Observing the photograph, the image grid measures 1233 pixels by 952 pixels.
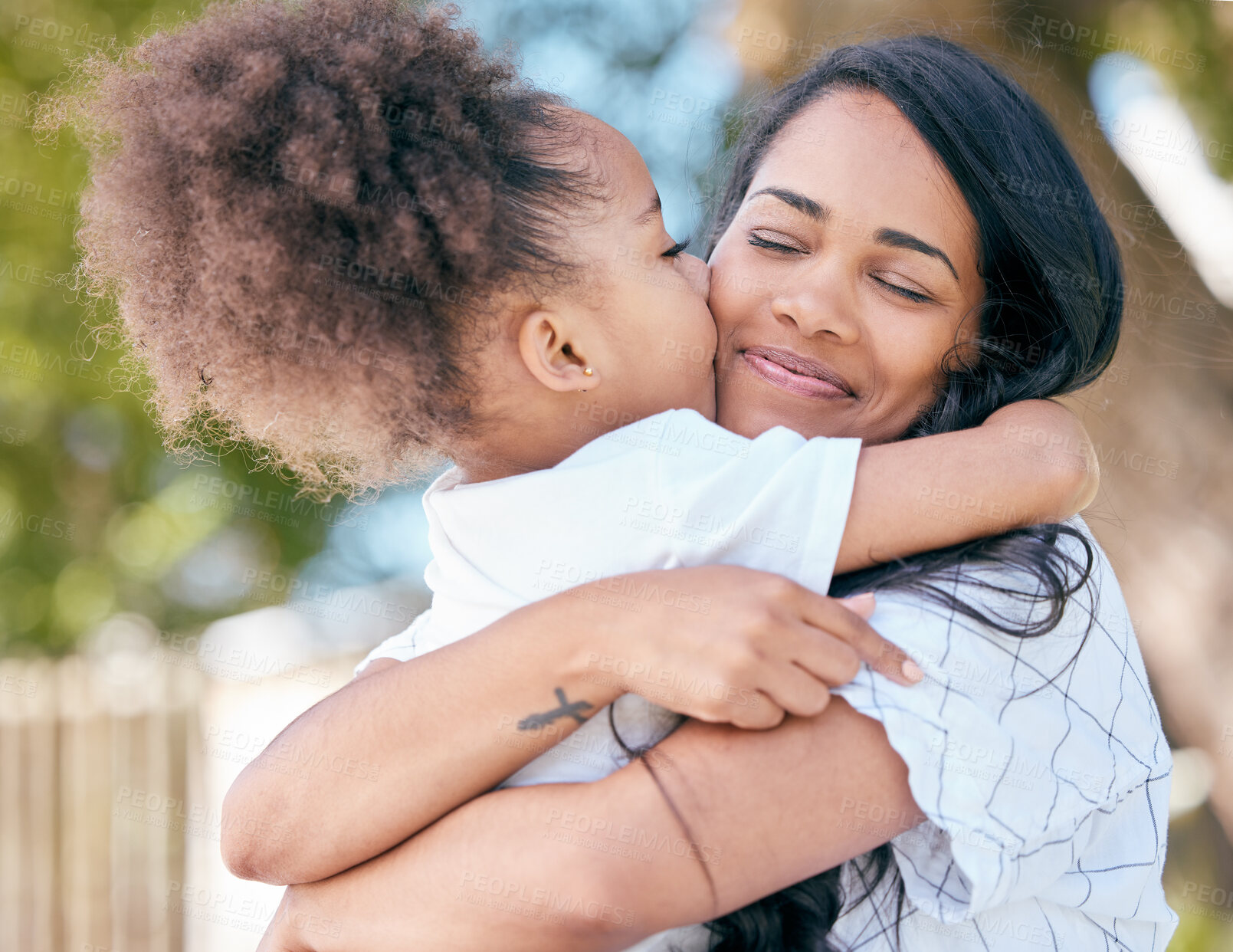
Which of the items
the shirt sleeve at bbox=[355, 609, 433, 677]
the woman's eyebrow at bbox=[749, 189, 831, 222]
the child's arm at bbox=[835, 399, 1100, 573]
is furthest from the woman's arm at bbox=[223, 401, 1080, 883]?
the woman's eyebrow at bbox=[749, 189, 831, 222]

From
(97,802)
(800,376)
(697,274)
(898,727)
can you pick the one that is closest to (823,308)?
(800,376)

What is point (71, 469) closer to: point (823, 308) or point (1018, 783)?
point (823, 308)

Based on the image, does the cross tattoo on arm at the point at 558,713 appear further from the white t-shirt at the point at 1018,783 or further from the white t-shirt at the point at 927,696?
the white t-shirt at the point at 1018,783

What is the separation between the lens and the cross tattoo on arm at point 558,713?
1.39m

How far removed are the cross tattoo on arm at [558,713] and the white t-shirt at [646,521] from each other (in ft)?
0.20

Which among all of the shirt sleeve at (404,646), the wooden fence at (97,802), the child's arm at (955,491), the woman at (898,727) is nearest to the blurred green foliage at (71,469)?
the wooden fence at (97,802)

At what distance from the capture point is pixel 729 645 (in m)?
1.30

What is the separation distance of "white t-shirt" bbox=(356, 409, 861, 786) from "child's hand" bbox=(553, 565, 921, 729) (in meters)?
0.01

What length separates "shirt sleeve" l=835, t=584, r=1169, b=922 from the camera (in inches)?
51.1

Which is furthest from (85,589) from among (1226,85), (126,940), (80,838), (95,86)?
(1226,85)

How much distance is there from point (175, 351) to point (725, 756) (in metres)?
1.20

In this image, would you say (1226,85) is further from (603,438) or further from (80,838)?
(80,838)

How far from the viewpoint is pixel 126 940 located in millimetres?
6508

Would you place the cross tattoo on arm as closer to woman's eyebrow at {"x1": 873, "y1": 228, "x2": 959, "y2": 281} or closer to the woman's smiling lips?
the woman's smiling lips
